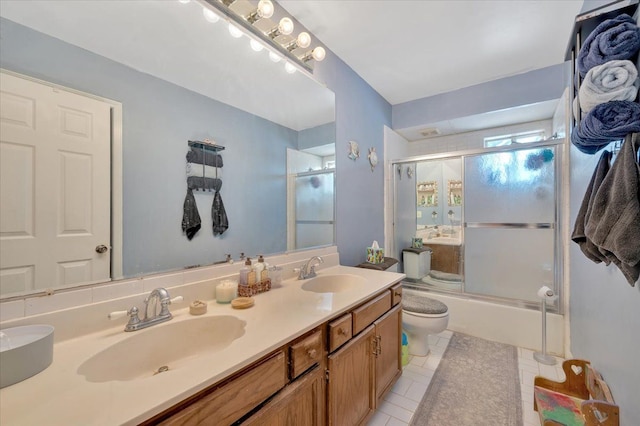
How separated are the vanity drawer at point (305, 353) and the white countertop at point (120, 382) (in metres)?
0.05

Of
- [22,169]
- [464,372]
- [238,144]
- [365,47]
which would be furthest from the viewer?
[365,47]

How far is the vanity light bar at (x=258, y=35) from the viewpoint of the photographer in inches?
50.4

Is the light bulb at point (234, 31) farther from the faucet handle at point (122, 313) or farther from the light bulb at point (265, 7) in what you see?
the faucet handle at point (122, 313)

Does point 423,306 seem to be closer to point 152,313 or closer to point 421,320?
point 421,320

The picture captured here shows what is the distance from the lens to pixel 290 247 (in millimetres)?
1713

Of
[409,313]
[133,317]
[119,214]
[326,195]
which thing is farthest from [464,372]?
[119,214]

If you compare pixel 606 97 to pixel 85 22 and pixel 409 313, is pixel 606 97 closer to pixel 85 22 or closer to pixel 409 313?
pixel 409 313

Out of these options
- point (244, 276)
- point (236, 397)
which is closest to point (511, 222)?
point (244, 276)

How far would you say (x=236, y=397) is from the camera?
72 centimetres

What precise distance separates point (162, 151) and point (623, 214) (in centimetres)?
167

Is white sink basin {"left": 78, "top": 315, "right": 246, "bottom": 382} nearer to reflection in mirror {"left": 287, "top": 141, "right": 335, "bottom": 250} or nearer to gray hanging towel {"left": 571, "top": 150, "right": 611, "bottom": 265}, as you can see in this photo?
reflection in mirror {"left": 287, "top": 141, "right": 335, "bottom": 250}

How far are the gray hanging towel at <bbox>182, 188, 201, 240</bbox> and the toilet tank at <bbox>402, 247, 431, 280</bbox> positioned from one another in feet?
8.33

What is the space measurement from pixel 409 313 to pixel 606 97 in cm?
164

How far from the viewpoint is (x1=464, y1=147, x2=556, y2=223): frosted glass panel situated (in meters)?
2.32
